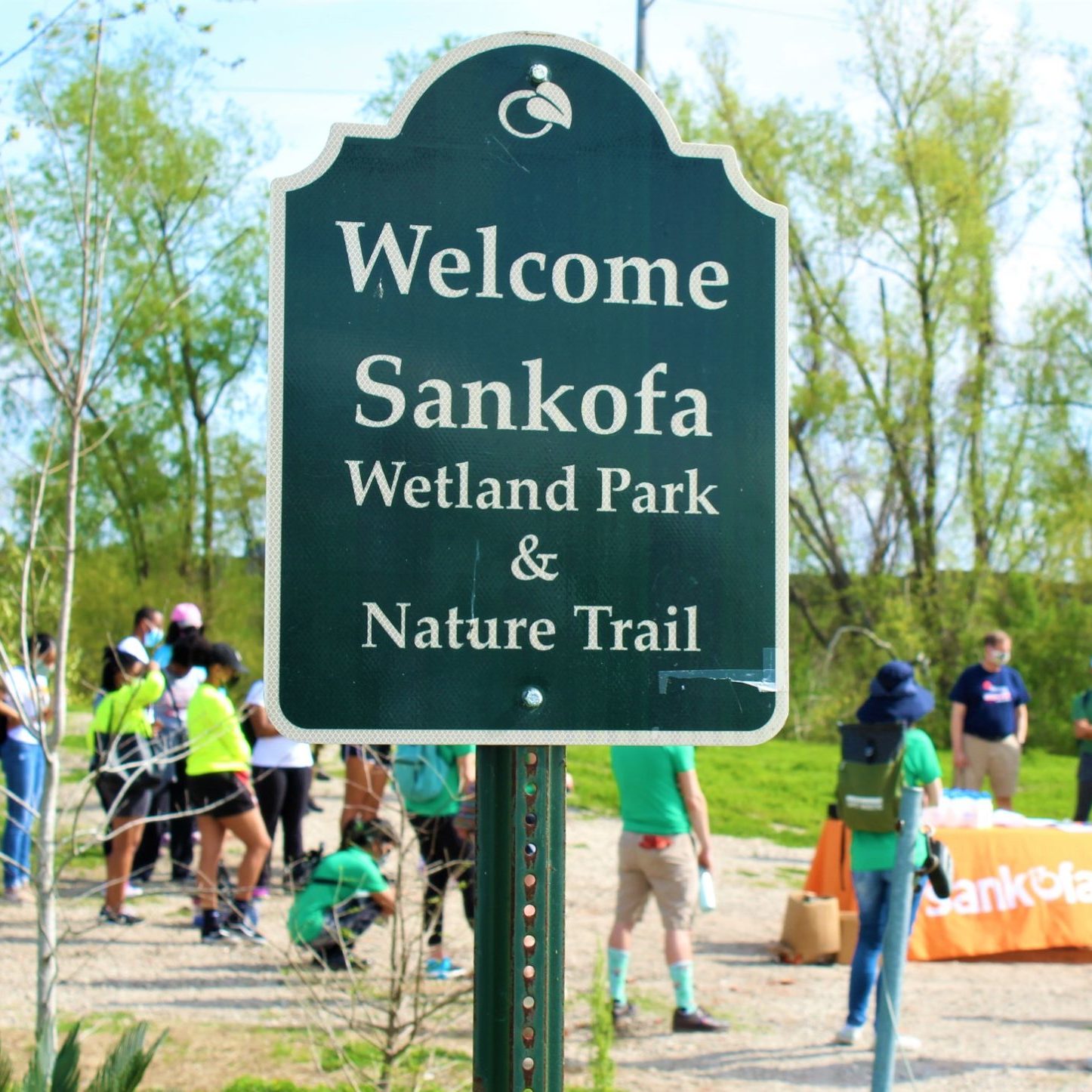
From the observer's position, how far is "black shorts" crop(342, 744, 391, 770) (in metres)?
5.07

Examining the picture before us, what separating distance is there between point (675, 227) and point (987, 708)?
10.6 meters

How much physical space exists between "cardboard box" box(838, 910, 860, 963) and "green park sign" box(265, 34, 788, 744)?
7.40 m

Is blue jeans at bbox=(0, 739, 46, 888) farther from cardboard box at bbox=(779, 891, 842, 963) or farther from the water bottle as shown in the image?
cardboard box at bbox=(779, 891, 842, 963)

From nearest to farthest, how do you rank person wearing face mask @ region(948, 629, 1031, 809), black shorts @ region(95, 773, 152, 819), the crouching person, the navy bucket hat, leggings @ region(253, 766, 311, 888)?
the navy bucket hat < the crouching person < black shorts @ region(95, 773, 152, 819) < leggings @ region(253, 766, 311, 888) < person wearing face mask @ region(948, 629, 1031, 809)

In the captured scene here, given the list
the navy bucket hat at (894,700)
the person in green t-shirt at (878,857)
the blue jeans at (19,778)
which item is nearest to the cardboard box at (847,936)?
the person in green t-shirt at (878,857)

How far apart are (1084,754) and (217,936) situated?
23.9ft

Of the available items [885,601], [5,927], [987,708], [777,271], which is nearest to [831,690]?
[885,601]

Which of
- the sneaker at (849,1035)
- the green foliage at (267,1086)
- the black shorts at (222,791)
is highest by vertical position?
the black shorts at (222,791)

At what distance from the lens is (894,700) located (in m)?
7.43

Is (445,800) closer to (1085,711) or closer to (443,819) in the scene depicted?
(443,819)

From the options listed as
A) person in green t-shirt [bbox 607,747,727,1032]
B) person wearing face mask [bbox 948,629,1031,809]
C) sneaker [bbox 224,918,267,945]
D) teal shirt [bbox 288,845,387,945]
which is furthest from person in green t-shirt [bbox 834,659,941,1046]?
person wearing face mask [bbox 948,629,1031,809]

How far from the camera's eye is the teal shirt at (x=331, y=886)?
754 centimetres

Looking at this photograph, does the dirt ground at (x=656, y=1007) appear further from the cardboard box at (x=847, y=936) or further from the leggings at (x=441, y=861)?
the leggings at (x=441, y=861)

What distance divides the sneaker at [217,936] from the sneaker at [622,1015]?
2.58 m
